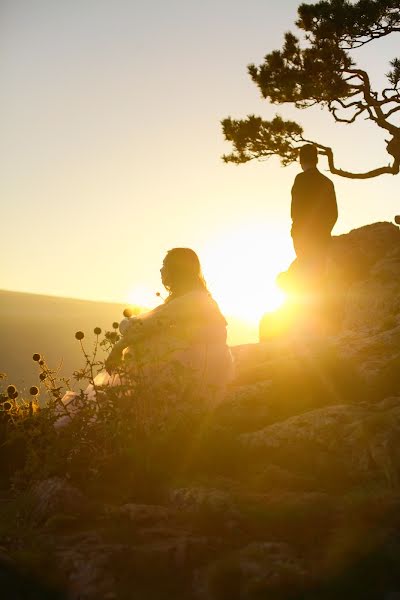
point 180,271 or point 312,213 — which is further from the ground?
point 312,213

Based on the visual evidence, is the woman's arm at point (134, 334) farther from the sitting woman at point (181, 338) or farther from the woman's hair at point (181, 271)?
the woman's hair at point (181, 271)

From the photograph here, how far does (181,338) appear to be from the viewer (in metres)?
6.50

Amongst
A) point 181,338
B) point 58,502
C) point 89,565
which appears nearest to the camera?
point 89,565

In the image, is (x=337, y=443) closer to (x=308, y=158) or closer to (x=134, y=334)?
(x=134, y=334)

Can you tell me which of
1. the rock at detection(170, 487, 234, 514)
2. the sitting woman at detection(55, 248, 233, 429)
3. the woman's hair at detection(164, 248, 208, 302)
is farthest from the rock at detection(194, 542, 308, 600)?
the woman's hair at detection(164, 248, 208, 302)

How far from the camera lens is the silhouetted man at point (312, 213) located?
1123cm

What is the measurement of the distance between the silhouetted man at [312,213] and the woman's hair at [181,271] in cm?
500

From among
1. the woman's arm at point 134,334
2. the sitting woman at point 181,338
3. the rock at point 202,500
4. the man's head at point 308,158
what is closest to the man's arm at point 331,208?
the man's head at point 308,158

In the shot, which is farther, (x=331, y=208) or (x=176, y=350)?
(x=331, y=208)

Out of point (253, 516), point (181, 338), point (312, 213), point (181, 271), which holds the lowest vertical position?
point (253, 516)

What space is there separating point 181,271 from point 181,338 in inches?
32.6

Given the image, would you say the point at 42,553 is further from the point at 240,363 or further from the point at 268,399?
the point at 240,363

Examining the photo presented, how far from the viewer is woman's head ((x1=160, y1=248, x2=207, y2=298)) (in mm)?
6828

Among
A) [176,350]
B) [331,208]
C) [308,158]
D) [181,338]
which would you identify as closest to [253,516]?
[176,350]
